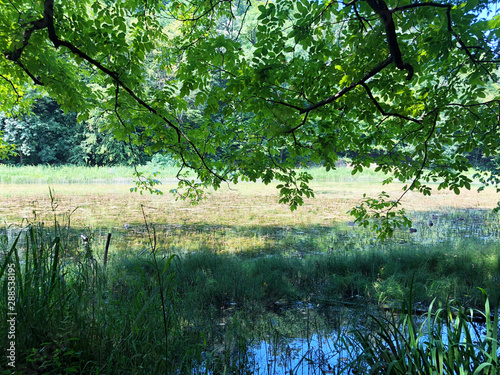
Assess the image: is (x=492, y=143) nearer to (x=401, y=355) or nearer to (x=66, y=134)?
(x=401, y=355)

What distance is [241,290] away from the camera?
3730 millimetres

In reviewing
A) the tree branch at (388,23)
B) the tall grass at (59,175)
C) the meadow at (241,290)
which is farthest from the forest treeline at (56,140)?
the tree branch at (388,23)

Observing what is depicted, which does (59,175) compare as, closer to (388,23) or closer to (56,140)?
(56,140)

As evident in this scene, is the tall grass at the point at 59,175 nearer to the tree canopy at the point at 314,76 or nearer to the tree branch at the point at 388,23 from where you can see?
the tree canopy at the point at 314,76

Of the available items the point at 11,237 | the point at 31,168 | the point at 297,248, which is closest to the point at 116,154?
the point at 31,168

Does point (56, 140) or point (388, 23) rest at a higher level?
point (56, 140)

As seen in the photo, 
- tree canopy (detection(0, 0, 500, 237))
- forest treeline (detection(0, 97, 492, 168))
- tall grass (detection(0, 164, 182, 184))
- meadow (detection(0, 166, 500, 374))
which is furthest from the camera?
forest treeline (detection(0, 97, 492, 168))

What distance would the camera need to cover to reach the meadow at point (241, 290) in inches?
67.4

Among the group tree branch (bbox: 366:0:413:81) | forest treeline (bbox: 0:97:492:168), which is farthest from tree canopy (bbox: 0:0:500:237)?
forest treeline (bbox: 0:97:492:168)

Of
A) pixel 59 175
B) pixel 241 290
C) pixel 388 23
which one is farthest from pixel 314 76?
pixel 59 175

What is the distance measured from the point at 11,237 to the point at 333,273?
5.92 metres

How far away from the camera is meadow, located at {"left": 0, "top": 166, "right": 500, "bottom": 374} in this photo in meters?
1.71

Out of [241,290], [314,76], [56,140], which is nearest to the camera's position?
[314,76]

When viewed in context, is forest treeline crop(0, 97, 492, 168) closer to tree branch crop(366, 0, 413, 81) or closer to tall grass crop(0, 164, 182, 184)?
tall grass crop(0, 164, 182, 184)
